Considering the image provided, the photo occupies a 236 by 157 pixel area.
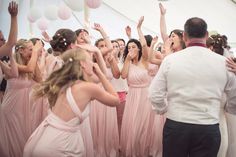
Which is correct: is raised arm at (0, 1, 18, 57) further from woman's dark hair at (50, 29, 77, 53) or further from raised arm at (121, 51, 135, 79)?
raised arm at (121, 51, 135, 79)

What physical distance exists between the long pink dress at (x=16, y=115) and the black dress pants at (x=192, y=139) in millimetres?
1917

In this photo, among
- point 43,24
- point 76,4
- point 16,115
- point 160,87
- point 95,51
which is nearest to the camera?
point 160,87

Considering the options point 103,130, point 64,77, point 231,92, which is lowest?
point 103,130

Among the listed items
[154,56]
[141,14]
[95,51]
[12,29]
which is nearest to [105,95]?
[95,51]

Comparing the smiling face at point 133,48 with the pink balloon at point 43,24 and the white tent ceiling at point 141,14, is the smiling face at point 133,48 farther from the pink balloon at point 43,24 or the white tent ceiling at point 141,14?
the white tent ceiling at point 141,14

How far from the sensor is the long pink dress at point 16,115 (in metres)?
3.65

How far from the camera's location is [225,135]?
2852 mm

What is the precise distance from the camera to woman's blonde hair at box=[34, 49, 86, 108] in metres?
2.29

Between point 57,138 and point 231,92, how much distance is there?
1.29 meters

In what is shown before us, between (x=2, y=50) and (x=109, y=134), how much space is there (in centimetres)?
171

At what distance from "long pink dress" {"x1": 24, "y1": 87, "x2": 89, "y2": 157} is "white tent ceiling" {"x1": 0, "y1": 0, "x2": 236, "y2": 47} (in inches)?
218

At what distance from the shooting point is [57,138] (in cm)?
215

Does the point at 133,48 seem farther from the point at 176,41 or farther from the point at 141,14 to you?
the point at 141,14

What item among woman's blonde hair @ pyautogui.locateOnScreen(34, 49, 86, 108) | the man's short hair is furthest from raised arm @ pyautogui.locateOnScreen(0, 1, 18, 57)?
the man's short hair
